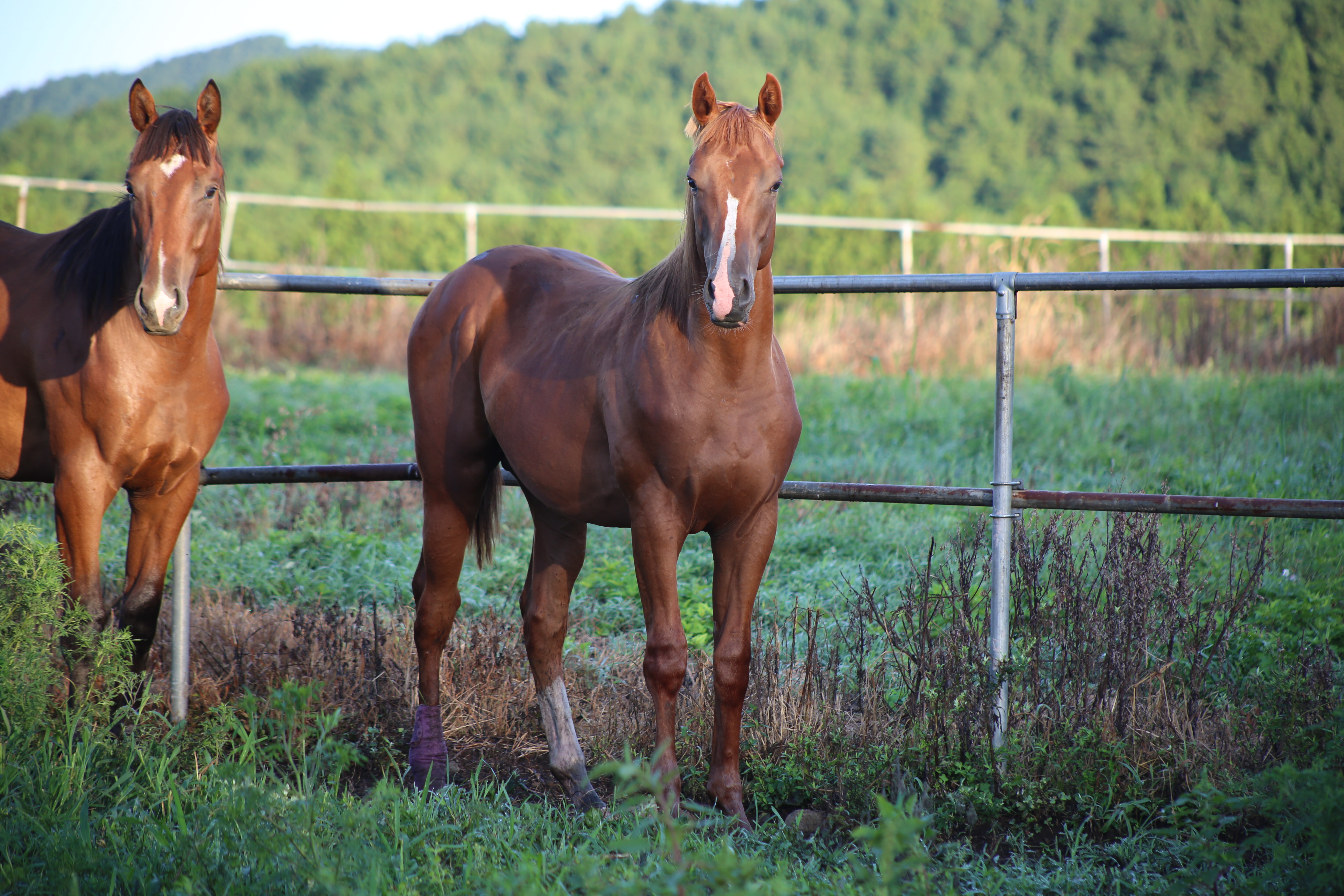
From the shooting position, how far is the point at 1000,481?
9.55ft

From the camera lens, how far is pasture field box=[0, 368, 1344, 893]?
2088 millimetres

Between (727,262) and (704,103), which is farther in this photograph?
(704,103)

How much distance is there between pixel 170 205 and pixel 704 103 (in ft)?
5.51

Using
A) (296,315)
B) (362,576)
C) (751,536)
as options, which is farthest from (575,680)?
(296,315)

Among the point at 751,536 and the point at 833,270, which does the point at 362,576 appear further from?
the point at 833,270

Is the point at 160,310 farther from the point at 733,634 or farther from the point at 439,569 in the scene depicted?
the point at 733,634

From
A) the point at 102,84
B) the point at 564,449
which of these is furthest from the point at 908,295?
the point at 102,84

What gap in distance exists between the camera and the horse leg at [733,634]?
2.66 metres

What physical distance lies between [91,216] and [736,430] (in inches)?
96.4

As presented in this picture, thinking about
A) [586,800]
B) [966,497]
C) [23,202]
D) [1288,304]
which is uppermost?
[23,202]

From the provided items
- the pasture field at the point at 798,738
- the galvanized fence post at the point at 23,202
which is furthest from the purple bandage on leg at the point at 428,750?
the galvanized fence post at the point at 23,202

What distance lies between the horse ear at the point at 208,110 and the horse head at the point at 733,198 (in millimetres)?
1704

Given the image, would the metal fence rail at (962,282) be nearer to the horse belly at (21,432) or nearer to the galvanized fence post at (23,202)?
the horse belly at (21,432)

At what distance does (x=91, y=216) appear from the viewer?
3223 mm
